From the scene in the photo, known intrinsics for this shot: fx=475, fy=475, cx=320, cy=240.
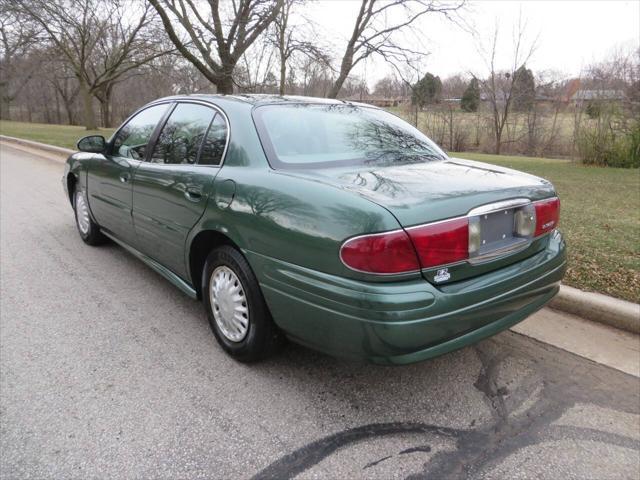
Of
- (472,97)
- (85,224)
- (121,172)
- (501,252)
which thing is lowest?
(85,224)

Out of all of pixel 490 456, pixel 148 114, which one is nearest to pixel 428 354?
pixel 490 456

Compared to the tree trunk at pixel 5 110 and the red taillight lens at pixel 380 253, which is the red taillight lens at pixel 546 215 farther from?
the tree trunk at pixel 5 110

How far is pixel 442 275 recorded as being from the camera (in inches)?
83.9

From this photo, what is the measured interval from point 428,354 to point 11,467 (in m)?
1.86

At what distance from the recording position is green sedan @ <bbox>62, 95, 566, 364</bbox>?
2.04 meters

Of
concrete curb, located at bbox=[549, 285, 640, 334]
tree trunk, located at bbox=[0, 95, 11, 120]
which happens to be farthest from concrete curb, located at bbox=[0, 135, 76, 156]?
tree trunk, located at bbox=[0, 95, 11, 120]

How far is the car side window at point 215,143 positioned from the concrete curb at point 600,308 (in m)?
2.64

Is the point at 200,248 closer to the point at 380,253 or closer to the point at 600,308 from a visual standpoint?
the point at 380,253

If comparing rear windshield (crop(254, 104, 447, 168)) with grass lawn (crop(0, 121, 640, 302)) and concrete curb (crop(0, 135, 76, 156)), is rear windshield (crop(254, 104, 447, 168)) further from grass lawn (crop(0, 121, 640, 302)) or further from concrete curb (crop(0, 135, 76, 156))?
concrete curb (crop(0, 135, 76, 156))

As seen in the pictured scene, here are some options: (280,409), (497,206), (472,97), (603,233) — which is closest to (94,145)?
(280,409)

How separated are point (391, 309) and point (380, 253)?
24 centimetres

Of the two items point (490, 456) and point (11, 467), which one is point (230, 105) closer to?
point (11, 467)

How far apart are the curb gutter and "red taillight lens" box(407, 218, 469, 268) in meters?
1.78

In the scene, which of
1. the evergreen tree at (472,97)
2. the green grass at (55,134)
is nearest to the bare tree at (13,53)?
the green grass at (55,134)
